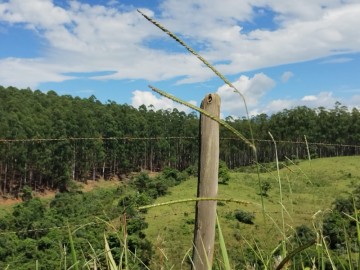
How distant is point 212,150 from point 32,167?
68680mm

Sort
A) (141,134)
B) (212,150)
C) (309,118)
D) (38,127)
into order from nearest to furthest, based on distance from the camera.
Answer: (212,150) < (38,127) < (141,134) < (309,118)

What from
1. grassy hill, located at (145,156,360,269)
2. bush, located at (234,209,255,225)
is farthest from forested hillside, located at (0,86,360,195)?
bush, located at (234,209,255,225)

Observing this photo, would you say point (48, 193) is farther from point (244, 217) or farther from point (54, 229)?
point (54, 229)

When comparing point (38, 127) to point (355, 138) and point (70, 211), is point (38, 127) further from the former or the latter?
point (355, 138)

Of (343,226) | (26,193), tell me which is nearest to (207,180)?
(343,226)

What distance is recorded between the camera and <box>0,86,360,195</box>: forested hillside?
223ft

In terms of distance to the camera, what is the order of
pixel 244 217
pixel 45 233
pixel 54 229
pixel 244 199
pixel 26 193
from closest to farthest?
1. pixel 244 199
2. pixel 54 229
3. pixel 45 233
4. pixel 244 217
5. pixel 26 193

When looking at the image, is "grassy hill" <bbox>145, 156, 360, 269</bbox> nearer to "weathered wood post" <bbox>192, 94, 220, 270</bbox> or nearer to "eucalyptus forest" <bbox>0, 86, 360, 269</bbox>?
"eucalyptus forest" <bbox>0, 86, 360, 269</bbox>

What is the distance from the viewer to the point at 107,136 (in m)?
89.1

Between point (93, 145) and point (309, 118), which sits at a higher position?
point (309, 118)

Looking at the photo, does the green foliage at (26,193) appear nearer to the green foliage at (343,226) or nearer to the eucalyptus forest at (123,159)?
the eucalyptus forest at (123,159)

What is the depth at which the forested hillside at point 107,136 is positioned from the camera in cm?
6788

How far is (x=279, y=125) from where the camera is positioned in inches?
3802

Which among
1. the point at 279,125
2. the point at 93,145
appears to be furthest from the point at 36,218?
the point at 279,125
